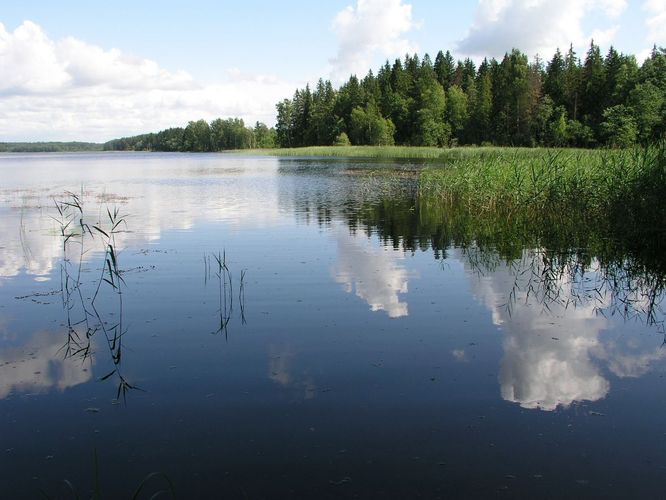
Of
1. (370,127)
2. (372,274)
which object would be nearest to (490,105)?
(370,127)

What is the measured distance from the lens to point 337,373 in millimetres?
5930

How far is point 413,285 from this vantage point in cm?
977

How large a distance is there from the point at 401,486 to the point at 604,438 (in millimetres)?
1865

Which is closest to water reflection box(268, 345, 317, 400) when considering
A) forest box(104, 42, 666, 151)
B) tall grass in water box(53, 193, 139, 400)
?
tall grass in water box(53, 193, 139, 400)

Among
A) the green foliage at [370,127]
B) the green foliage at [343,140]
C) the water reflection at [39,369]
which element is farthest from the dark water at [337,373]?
the green foliage at [343,140]

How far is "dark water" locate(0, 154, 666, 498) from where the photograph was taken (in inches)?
162

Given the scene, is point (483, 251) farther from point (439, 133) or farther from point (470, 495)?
point (439, 133)

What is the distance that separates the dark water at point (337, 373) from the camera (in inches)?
162

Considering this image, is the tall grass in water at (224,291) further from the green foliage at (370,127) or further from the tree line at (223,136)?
the tree line at (223,136)

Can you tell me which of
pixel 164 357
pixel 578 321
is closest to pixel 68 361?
pixel 164 357

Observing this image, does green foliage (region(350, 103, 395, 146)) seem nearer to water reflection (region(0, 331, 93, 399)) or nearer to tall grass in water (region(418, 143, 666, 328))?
tall grass in water (region(418, 143, 666, 328))

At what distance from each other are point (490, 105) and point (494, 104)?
773 millimetres

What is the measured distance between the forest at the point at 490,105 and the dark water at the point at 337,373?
43688 mm

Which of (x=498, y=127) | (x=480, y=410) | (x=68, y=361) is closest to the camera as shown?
(x=480, y=410)
